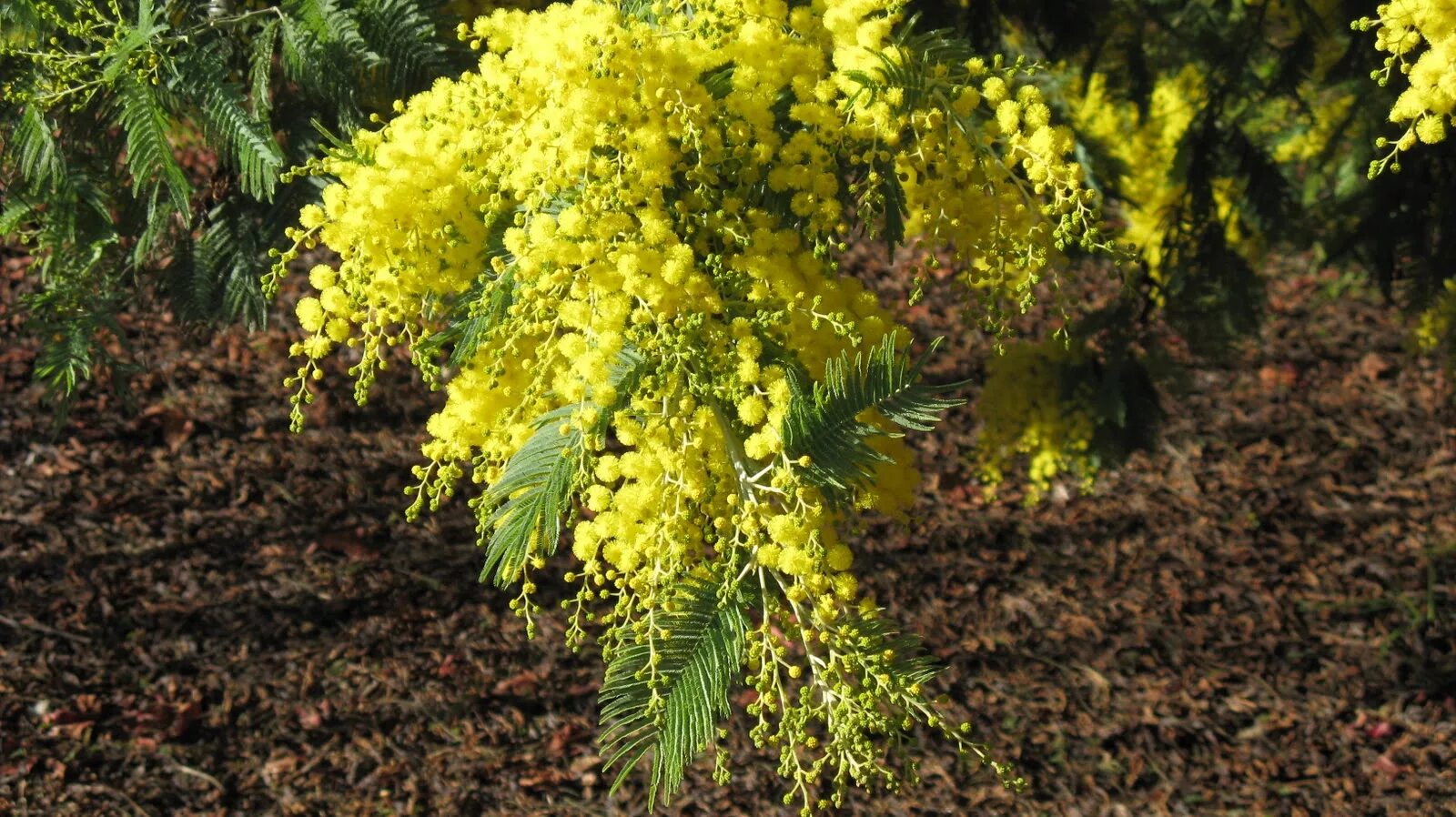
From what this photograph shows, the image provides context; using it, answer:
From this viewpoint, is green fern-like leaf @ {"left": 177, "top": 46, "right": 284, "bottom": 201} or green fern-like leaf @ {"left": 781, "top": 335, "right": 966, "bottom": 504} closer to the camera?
green fern-like leaf @ {"left": 781, "top": 335, "right": 966, "bottom": 504}

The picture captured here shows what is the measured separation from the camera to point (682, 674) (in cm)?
158

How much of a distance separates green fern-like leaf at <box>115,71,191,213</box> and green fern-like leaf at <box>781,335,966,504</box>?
1.09 metres

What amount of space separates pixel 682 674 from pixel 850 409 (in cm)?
39

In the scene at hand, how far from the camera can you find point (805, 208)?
1.73 m

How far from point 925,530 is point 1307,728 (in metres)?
1.39

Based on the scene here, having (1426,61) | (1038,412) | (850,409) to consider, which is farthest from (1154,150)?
(850,409)

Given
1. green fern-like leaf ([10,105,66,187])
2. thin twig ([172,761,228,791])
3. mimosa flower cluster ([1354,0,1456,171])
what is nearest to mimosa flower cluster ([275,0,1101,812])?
mimosa flower cluster ([1354,0,1456,171])

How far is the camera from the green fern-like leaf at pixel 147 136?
2.01m

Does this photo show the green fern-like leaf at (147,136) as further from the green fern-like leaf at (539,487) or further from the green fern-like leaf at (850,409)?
the green fern-like leaf at (850,409)

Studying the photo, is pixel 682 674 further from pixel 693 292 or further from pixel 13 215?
pixel 13 215

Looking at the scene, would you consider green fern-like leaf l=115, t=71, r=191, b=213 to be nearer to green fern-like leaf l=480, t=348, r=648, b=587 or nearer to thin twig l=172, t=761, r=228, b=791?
green fern-like leaf l=480, t=348, r=648, b=587

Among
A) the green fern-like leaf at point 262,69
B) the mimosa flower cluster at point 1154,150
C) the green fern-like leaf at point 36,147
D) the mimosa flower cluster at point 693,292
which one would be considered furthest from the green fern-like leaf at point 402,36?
the mimosa flower cluster at point 1154,150

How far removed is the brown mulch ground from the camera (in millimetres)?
3646

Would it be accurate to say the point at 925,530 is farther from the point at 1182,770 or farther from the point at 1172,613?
the point at 1182,770
